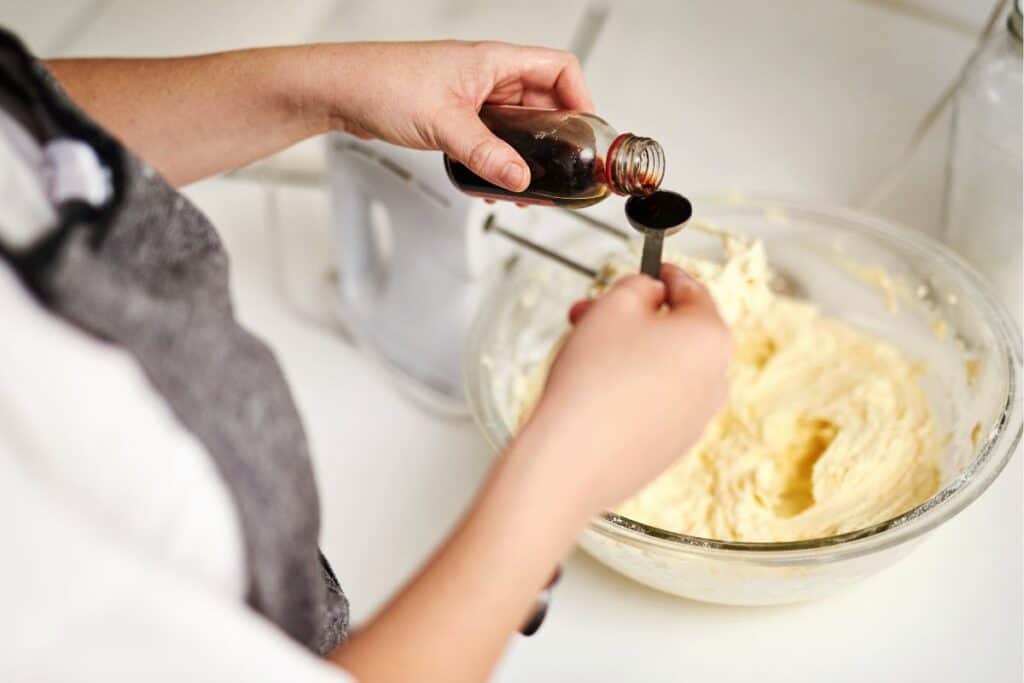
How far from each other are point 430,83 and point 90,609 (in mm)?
446

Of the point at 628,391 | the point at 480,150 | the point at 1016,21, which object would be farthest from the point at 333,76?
the point at 1016,21

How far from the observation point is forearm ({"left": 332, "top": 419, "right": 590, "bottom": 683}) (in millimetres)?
465

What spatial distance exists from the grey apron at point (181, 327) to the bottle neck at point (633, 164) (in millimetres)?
267

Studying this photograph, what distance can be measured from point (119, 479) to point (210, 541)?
5cm

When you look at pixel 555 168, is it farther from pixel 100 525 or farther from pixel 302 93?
pixel 100 525

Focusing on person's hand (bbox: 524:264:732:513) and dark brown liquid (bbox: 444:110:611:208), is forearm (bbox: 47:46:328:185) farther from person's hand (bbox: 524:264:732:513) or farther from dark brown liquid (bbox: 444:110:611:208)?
person's hand (bbox: 524:264:732:513)

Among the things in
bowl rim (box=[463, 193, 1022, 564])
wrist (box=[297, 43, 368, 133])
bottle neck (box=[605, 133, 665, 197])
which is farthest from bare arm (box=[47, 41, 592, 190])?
bowl rim (box=[463, 193, 1022, 564])

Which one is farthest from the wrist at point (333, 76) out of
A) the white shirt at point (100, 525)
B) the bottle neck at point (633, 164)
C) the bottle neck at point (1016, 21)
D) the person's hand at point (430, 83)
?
the bottle neck at point (1016, 21)

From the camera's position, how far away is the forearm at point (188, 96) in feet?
2.39

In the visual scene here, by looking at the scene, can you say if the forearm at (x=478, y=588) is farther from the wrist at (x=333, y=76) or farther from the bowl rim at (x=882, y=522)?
the wrist at (x=333, y=76)

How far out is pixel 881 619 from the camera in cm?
77

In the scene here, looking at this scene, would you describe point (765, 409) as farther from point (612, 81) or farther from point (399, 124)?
point (612, 81)

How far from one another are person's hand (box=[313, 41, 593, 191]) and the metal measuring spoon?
100 millimetres

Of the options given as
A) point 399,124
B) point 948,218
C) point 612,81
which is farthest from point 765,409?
point 612,81
